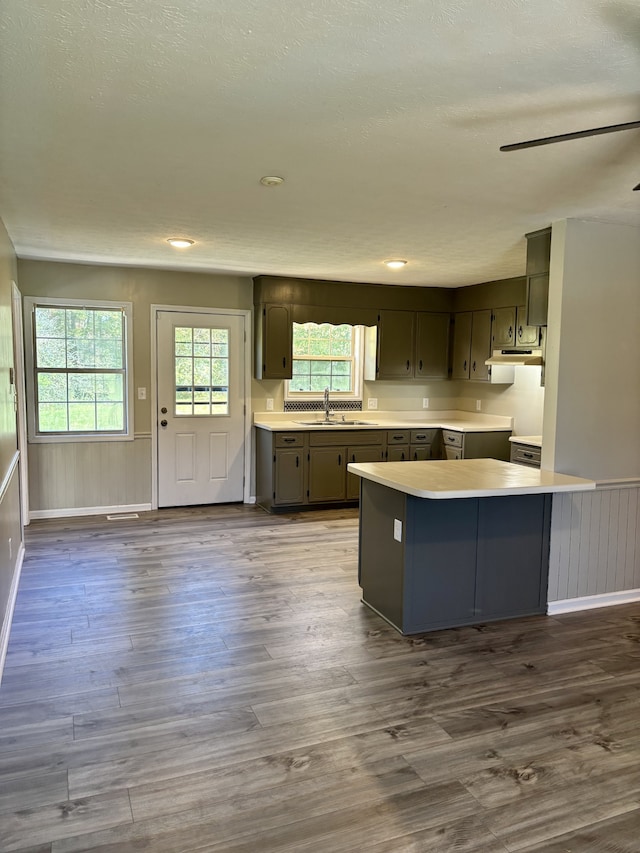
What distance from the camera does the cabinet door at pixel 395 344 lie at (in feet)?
22.7

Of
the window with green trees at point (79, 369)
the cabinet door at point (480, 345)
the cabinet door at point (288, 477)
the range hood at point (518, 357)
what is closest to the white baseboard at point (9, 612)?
the window with green trees at point (79, 369)

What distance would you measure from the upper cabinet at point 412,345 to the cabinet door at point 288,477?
143cm

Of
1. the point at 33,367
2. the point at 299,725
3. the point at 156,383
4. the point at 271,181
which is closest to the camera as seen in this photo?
the point at 299,725

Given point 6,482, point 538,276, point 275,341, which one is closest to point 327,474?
point 275,341

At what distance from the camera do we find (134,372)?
20.2 feet

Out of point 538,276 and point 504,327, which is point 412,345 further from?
point 538,276

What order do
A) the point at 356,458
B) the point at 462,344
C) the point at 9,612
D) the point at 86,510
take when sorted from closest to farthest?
the point at 9,612
the point at 86,510
the point at 356,458
the point at 462,344

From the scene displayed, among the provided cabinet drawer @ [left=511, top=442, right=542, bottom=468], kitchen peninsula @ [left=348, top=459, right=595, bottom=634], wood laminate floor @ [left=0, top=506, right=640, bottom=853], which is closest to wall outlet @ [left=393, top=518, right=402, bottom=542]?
kitchen peninsula @ [left=348, top=459, right=595, bottom=634]

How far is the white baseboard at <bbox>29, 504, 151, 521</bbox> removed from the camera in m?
5.88

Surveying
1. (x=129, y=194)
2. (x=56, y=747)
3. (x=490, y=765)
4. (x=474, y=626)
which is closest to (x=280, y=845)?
(x=490, y=765)

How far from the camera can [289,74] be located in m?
1.91

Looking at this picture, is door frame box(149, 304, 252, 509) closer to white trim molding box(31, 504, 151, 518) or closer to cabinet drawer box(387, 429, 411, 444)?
white trim molding box(31, 504, 151, 518)

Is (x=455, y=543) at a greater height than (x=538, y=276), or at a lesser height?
lesser

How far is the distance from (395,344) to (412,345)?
0.22 m
